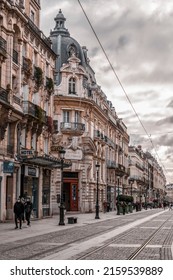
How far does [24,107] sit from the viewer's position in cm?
3894

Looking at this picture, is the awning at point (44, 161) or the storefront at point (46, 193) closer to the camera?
the awning at point (44, 161)

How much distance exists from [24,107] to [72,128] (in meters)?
22.9

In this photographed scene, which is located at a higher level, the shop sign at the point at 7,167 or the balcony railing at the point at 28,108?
the balcony railing at the point at 28,108

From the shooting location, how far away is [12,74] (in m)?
36.9

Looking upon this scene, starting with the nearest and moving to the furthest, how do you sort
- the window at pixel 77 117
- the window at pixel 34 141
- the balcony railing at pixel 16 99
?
the balcony railing at pixel 16 99 < the window at pixel 34 141 < the window at pixel 77 117

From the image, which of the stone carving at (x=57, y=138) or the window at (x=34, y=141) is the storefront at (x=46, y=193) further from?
the stone carving at (x=57, y=138)

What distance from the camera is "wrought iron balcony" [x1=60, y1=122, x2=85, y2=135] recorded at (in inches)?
2413

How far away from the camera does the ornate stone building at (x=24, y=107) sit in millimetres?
35156

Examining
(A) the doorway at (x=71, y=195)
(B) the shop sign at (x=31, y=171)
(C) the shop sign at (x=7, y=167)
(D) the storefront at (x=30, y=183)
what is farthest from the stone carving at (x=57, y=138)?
(C) the shop sign at (x=7, y=167)

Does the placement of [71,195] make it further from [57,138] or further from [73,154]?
[57,138]

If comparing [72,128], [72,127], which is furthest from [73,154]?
[72,127]

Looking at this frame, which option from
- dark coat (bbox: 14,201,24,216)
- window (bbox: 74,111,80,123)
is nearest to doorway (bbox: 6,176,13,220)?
dark coat (bbox: 14,201,24,216)

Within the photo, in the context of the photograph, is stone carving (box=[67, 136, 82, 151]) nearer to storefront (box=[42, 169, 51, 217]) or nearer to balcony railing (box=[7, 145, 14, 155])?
storefront (box=[42, 169, 51, 217])

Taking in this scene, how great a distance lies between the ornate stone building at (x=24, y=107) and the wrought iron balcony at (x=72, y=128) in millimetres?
13650
